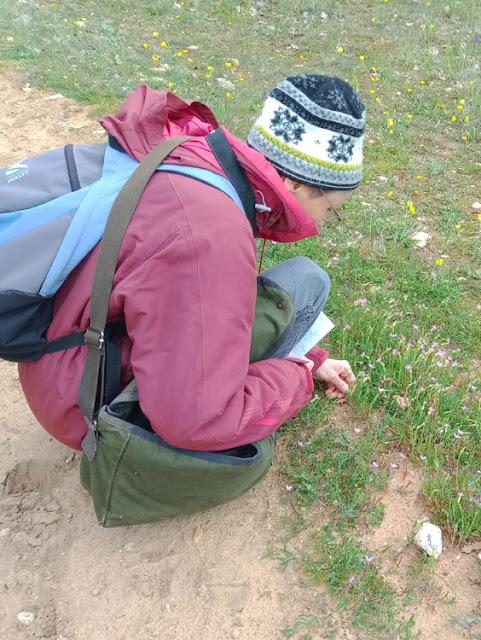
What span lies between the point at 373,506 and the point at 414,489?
9.1 inches

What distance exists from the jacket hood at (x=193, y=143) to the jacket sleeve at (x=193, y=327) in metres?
0.23

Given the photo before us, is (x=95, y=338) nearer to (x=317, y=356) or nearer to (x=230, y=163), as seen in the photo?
(x=230, y=163)

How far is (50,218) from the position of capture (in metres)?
1.77

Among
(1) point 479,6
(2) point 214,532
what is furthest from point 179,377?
(1) point 479,6

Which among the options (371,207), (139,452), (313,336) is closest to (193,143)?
(139,452)

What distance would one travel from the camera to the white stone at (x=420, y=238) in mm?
4090

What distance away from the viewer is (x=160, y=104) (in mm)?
1892

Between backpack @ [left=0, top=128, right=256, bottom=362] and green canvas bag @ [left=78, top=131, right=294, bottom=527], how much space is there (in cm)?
9

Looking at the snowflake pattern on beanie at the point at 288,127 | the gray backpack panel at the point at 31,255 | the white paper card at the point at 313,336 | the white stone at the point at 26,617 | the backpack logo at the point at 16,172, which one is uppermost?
the snowflake pattern on beanie at the point at 288,127

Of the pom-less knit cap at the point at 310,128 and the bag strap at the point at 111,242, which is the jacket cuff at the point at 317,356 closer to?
the pom-less knit cap at the point at 310,128

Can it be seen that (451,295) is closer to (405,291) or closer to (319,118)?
(405,291)

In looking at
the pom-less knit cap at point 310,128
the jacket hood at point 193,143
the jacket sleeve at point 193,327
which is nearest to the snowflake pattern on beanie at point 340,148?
the pom-less knit cap at point 310,128

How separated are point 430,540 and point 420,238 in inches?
92.6

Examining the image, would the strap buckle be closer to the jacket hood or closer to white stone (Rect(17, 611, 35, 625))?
the jacket hood
